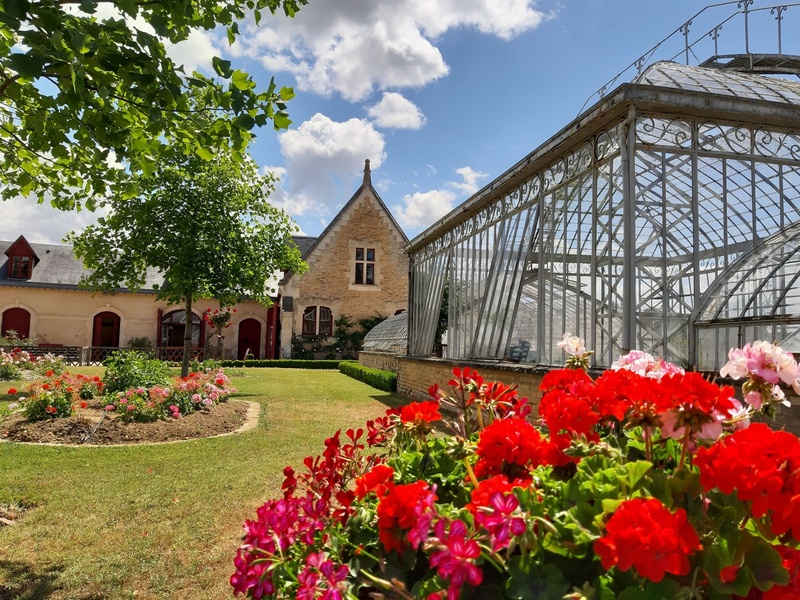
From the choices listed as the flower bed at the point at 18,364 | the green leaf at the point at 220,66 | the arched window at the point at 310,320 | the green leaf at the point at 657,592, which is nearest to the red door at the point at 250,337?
the arched window at the point at 310,320

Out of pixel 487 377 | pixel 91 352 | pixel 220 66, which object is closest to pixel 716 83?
pixel 487 377

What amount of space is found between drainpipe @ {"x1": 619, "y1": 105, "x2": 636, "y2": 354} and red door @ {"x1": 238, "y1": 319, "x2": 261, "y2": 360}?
27.0 m

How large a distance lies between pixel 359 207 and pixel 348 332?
7.04 m

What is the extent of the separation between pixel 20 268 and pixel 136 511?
28.4 m

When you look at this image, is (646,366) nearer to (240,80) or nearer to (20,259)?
(240,80)

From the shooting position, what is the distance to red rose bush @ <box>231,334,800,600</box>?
1.08m

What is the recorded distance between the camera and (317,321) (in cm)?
2922

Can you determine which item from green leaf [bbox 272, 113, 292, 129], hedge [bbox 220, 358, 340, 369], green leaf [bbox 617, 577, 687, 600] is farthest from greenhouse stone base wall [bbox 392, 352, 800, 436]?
hedge [bbox 220, 358, 340, 369]

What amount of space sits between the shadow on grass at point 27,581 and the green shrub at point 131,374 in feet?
23.2

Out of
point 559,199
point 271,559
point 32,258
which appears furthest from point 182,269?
point 32,258

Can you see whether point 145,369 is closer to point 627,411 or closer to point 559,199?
point 559,199

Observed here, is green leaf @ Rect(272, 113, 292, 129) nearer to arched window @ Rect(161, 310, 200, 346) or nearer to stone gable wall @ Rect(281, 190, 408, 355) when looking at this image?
stone gable wall @ Rect(281, 190, 408, 355)

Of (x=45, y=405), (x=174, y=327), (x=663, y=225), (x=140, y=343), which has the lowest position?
(x=45, y=405)

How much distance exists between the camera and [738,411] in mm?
1491
